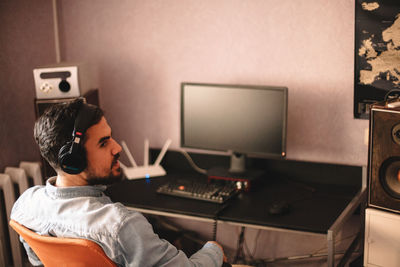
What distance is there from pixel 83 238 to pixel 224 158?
4.31ft

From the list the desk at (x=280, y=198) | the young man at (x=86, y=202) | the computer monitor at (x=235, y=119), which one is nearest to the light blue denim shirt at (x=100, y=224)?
the young man at (x=86, y=202)

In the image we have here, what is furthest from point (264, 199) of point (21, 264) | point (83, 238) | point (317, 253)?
point (21, 264)

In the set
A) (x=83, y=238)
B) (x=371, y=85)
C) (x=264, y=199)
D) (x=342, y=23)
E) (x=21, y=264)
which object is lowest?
(x=21, y=264)

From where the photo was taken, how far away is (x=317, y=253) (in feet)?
8.45

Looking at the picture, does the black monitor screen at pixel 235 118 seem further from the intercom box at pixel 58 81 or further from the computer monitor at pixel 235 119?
the intercom box at pixel 58 81

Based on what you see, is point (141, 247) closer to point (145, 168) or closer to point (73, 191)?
point (73, 191)

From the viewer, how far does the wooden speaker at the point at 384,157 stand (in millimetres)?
1783

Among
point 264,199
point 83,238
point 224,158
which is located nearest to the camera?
point 83,238

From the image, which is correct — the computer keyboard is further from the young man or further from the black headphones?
the black headphones

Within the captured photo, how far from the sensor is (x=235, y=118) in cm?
240

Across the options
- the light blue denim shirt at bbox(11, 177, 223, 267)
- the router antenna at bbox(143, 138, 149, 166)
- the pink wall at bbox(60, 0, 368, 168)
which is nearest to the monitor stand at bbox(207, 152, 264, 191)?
the pink wall at bbox(60, 0, 368, 168)

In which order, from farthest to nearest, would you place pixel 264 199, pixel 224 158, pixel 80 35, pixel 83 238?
pixel 80 35 < pixel 224 158 < pixel 264 199 < pixel 83 238

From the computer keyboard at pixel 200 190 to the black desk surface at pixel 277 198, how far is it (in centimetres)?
2

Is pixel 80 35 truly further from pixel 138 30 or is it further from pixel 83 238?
pixel 83 238
